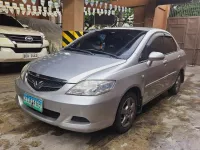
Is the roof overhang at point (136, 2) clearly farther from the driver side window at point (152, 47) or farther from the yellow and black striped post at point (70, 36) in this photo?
the driver side window at point (152, 47)

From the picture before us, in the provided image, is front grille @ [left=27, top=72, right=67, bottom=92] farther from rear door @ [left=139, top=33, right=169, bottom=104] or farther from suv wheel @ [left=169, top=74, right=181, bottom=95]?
suv wheel @ [left=169, top=74, right=181, bottom=95]

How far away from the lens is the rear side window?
167 inches

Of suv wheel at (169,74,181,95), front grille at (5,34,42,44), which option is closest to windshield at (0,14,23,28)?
front grille at (5,34,42,44)

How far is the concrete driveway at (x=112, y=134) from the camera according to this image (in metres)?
2.71

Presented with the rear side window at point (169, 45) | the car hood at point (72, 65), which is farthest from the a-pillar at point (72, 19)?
the car hood at point (72, 65)

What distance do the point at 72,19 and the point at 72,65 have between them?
4266 mm

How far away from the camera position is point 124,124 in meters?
3.01

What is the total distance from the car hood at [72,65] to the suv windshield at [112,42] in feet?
0.76

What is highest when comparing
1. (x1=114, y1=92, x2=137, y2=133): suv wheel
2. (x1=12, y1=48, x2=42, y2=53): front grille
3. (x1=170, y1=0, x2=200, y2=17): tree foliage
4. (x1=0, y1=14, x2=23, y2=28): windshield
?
(x1=170, y1=0, x2=200, y2=17): tree foliage

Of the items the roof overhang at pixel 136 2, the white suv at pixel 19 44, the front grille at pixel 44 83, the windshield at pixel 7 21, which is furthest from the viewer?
the roof overhang at pixel 136 2

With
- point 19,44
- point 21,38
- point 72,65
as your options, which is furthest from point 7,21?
point 72,65

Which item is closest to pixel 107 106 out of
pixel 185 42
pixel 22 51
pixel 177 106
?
pixel 177 106

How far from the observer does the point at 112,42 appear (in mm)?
3535

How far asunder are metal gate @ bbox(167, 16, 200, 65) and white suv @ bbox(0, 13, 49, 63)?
7.16 metres
